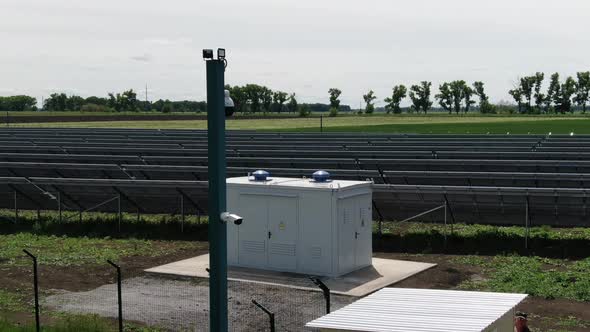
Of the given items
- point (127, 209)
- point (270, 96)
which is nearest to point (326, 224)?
point (127, 209)

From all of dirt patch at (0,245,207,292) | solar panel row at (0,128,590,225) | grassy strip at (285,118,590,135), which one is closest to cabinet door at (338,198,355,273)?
solar panel row at (0,128,590,225)

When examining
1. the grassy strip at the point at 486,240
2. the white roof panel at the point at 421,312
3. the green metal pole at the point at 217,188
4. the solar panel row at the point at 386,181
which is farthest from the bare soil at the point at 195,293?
the white roof panel at the point at 421,312

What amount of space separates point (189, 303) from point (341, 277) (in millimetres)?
4305

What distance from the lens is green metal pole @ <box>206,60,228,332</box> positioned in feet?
39.2

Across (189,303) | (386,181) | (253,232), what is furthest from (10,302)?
(386,181)

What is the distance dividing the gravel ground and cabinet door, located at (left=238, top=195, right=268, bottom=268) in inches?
67.9

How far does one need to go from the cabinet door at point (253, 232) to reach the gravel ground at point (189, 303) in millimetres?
1724

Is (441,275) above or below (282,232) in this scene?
below

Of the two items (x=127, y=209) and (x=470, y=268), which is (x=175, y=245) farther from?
(x=470, y=268)

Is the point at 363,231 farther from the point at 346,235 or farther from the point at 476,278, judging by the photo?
the point at 476,278

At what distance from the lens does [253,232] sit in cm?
2152

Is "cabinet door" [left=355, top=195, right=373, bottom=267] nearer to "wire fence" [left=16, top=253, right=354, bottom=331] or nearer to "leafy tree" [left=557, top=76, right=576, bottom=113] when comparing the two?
"wire fence" [left=16, top=253, right=354, bottom=331]

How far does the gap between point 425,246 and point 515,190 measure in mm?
3190

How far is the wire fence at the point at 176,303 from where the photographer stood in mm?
16016
